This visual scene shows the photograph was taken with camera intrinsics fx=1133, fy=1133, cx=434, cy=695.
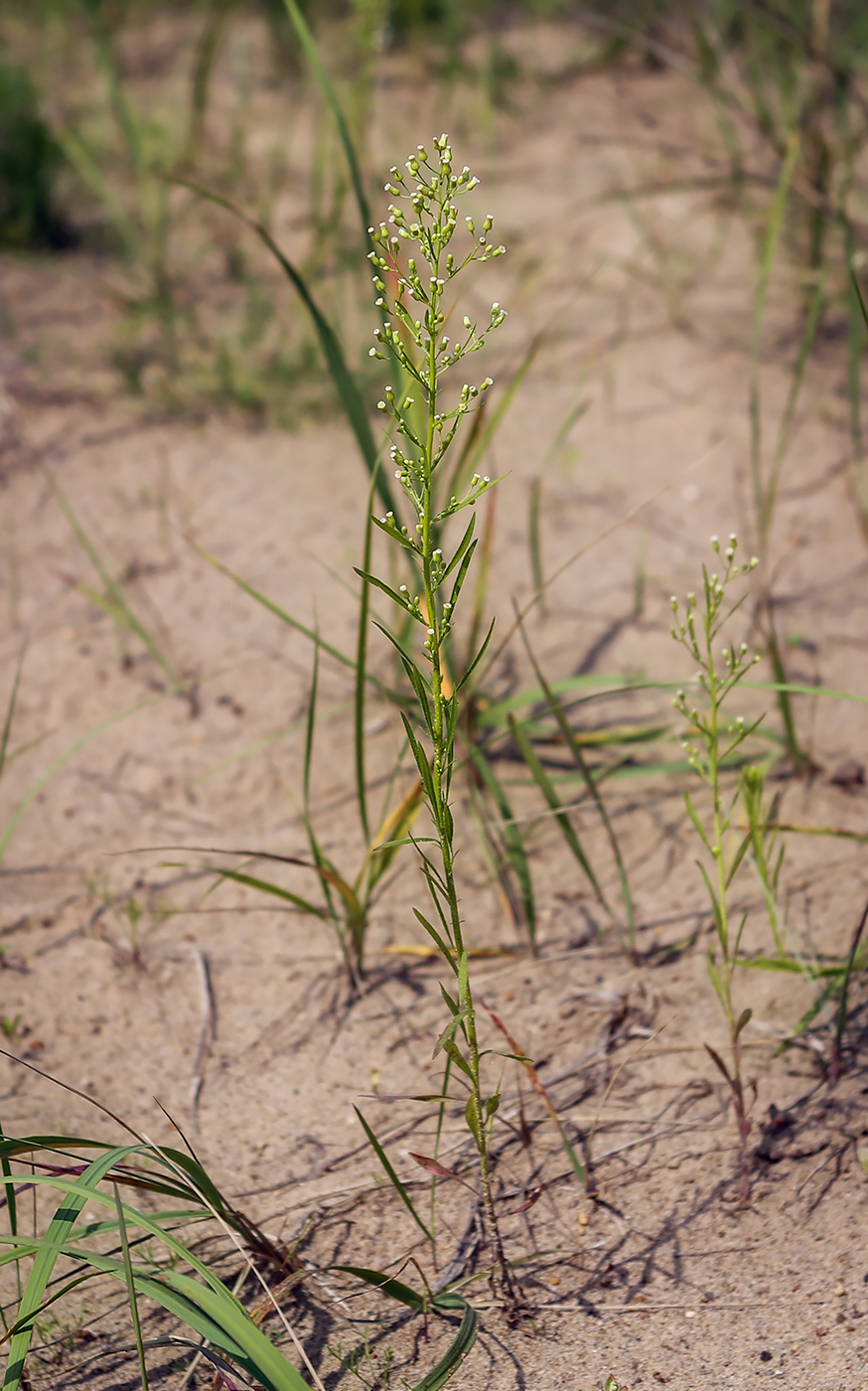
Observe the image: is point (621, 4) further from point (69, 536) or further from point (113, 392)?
point (69, 536)

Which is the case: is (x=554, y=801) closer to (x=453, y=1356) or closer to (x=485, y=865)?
(x=485, y=865)

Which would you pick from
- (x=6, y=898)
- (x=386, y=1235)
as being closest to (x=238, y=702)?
(x=6, y=898)

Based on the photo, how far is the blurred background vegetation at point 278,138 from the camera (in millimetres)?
3031

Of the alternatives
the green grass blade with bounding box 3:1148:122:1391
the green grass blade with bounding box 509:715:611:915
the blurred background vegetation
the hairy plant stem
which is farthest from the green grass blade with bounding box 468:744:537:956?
the blurred background vegetation

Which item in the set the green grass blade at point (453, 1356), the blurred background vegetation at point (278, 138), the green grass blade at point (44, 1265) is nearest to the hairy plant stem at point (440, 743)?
the green grass blade at point (453, 1356)

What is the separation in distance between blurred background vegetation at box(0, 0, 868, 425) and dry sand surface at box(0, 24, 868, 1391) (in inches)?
6.1

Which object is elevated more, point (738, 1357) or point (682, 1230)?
point (682, 1230)

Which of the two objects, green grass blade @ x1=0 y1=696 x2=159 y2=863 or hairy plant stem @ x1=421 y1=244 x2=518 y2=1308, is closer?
hairy plant stem @ x1=421 y1=244 x2=518 y2=1308

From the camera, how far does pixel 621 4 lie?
450 cm

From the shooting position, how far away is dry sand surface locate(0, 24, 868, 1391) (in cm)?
144

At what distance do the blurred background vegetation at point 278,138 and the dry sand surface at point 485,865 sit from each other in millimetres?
156

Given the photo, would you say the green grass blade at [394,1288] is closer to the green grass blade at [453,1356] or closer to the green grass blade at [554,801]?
the green grass blade at [453,1356]

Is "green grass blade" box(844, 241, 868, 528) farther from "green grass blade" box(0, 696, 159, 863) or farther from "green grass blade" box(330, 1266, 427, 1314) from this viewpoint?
"green grass blade" box(330, 1266, 427, 1314)

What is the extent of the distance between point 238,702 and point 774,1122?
133 cm
